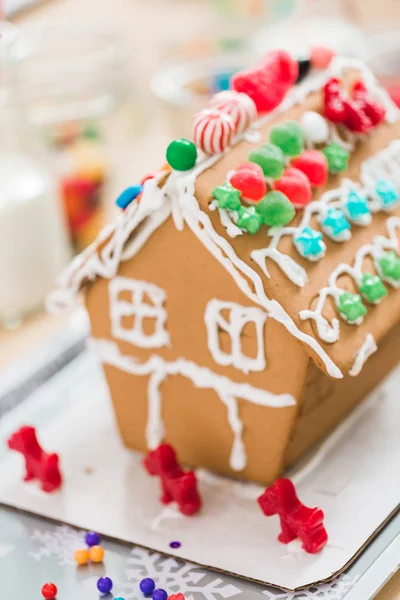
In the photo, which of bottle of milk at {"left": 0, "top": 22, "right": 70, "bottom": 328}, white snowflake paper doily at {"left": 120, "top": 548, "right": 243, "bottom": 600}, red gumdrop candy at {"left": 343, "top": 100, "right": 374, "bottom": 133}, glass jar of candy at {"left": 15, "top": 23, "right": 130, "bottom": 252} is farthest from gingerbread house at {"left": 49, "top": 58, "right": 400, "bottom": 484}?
glass jar of candy at {"left": 15, "top": 23, "right": 130, "bottom": 252}

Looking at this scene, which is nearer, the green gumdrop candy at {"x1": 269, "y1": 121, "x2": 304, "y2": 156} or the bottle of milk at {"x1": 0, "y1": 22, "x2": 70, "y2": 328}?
the green gumdrop candy at {"x1": 269, "y1": 121, "x2": 304, "y2": 156}

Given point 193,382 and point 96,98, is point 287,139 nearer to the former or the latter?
point 193,382

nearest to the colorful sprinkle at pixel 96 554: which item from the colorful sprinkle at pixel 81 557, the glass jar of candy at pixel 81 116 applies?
the colorful sprinkle at pixel 81 557

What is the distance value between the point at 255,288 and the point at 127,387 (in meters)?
0.25

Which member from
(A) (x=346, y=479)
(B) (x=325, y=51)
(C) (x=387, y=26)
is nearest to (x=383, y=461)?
(A) (x=346, y=479)

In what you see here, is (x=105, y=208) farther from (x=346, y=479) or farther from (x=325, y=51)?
(x=346, y=479)

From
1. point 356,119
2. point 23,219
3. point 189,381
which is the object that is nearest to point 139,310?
point 189,381

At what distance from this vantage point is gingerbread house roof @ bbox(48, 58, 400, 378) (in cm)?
93

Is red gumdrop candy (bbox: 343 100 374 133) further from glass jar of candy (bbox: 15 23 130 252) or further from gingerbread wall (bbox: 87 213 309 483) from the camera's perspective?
glass jar of candy (bbox: 15 23 130 252)

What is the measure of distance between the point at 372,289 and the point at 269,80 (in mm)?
256

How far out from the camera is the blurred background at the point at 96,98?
142 centimetres

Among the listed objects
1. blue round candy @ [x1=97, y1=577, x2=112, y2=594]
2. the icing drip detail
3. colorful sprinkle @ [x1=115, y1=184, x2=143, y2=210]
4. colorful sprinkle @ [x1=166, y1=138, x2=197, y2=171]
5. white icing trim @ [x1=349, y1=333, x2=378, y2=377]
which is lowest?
blue round candy @ [x1=97, y1=577, x2=112, y2=594]

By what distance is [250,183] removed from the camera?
3.10ft

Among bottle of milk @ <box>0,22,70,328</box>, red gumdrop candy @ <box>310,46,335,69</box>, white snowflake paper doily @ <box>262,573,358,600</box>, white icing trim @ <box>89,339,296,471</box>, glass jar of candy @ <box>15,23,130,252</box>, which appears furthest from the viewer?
glass jar of candy @ <box>15,23,130,252</box>
